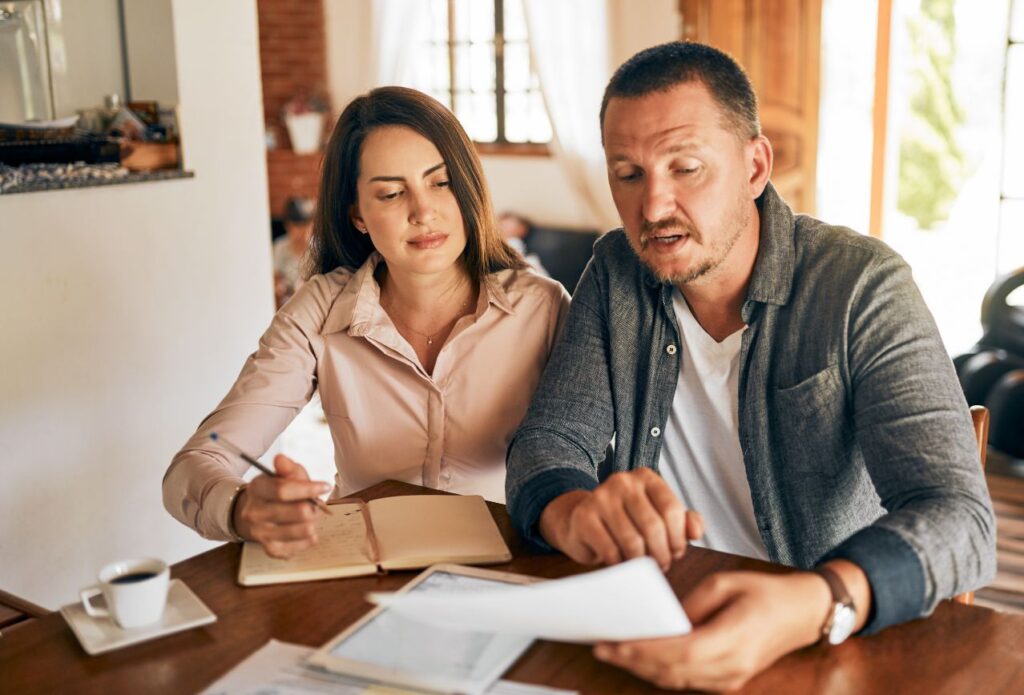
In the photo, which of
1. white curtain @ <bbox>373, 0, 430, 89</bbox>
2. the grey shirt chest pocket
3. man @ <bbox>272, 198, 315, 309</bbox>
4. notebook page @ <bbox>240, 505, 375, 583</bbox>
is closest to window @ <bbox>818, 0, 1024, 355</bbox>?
white curtain @ <bbox>373, 0, 430, 89</bbox>

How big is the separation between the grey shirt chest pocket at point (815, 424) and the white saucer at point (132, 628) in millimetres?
845

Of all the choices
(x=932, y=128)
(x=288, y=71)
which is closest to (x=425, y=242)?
(x=288, y=71)

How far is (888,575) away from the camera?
42.7 inches

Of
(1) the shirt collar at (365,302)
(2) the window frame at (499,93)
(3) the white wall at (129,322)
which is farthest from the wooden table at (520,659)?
(2) the window frame at (499,93)

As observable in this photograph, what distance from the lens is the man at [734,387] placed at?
118cm

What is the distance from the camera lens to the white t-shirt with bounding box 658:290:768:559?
162cm

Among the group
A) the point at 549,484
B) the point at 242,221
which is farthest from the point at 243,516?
the point at 242,221

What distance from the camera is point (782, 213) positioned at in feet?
5.33

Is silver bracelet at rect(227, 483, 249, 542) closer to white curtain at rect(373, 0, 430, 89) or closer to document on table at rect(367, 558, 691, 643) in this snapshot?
document on table at rect(367, 558, 691, 643)

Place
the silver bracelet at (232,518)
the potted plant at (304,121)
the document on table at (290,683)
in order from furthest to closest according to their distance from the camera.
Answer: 1. the potted plant at (304,121)
2. the silver bracelet at (232,518)
3. the document on table at (290,683)

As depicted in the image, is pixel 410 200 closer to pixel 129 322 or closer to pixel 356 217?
pixel 356 217

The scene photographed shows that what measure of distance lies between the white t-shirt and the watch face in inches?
21.4

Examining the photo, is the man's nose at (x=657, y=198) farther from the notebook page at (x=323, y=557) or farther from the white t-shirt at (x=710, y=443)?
the notebook page at (x=323, y=557)

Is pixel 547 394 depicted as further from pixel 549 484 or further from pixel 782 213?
pixel 782 213
